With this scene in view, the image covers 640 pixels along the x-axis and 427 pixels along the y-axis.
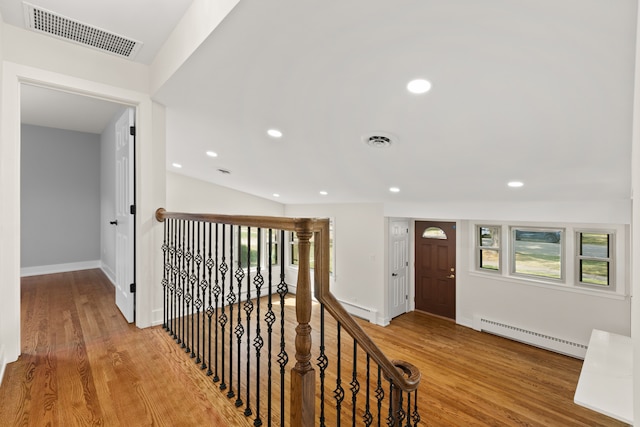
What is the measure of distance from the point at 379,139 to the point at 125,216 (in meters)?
2.58

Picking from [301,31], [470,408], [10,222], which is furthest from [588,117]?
[10,222]

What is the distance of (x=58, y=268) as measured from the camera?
5012 millimetres

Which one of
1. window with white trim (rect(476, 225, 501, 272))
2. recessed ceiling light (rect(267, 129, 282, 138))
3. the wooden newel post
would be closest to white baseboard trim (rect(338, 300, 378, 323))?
window with white trim (rect(476, 225, 501, 272))

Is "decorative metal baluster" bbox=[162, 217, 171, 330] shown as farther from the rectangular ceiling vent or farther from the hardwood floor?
the rectangular ceiling vent

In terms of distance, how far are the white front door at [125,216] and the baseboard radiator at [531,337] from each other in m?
5.59

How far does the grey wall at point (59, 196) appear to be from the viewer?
15.9 feet

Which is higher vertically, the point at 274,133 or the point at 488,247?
the point at 274,133

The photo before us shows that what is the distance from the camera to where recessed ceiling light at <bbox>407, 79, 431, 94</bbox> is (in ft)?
6.70

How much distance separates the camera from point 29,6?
1999 mm

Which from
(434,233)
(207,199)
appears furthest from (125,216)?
(434,233)

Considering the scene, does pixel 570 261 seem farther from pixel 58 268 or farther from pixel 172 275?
pixel 58 268

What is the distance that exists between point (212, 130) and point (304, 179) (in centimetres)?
174

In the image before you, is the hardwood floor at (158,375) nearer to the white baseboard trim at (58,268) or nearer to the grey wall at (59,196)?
the white baseboard trim at (58,268)

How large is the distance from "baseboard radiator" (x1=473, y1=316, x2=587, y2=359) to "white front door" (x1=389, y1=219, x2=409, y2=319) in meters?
1.45
